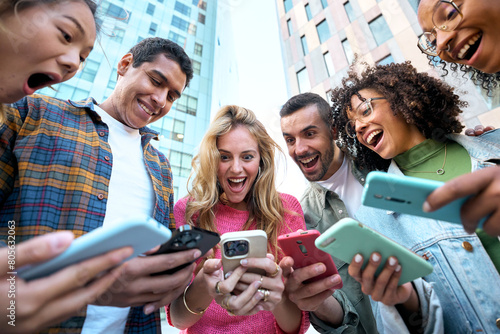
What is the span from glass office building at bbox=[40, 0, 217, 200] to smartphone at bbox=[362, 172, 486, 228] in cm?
613

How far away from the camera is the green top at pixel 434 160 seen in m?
1.68

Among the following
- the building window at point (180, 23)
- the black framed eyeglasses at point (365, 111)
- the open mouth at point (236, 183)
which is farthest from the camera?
the building window at point (180, 23)

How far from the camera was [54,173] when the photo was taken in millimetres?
1221

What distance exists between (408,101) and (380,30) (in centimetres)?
710

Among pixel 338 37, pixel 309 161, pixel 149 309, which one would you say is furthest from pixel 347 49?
pixel 149 309

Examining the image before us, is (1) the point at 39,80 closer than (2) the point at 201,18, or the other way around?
(1) the point at 39,80

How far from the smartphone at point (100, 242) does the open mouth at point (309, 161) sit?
2.33 metres

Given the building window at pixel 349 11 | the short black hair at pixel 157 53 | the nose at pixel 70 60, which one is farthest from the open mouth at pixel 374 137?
the building window at pixel 349 11

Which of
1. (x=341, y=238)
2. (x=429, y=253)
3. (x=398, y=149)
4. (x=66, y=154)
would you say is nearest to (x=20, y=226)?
(x=66, y=154)

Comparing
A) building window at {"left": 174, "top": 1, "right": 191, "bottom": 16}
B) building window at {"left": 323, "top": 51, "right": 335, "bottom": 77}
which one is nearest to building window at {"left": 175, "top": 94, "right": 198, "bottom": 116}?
building window at {"left": 174, "top": 1, "right": 191, "bottom": 16}

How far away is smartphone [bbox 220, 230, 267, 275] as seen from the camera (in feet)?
3.87

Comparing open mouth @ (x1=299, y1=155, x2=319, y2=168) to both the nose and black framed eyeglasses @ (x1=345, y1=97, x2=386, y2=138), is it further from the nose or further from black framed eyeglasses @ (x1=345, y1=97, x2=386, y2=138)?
the nose

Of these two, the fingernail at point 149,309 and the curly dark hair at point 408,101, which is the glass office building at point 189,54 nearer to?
the curly dark hair at point 408,101

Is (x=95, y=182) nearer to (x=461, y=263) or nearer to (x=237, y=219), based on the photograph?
(x=237, y=219)
